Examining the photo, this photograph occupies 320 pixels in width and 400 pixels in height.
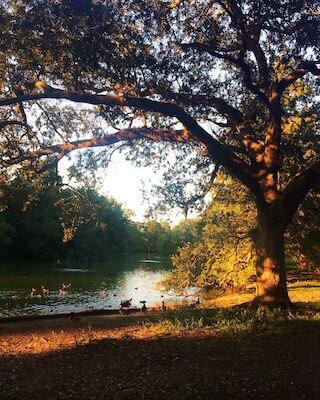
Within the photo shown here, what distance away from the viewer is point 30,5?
8.65m

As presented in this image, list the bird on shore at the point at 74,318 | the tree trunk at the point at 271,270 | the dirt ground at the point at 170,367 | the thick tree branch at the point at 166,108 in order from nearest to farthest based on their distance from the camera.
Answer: the dirt ground at the point at 170,367
the thick tree branch at the point at 166,108
the tree trunk at the point at 271,270
the bird on shore at the point at 74,318

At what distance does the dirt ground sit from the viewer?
4.56 m

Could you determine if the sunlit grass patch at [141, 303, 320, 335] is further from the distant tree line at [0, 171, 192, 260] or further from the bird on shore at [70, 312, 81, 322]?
the distant tree line at [0, 171, 192, 260]

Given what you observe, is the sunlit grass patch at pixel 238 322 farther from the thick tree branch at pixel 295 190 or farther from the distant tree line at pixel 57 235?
the distant tree line at pixel 57 235

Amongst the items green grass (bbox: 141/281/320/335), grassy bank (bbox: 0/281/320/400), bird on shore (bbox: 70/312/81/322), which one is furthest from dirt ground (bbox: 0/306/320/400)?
bird on shore (bbox: 70/312/81/322)

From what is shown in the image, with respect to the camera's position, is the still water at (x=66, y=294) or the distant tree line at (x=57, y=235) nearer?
the still water at (x=66, y=294)

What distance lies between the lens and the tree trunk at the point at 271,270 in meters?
9.65

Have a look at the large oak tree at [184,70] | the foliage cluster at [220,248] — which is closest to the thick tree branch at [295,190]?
the large oak tree at [184,70]

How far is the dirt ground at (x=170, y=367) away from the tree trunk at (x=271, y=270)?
209cm

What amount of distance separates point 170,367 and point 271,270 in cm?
504

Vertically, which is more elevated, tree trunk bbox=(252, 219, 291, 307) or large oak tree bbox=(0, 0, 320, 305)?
large oak tree bbox=(0, 0, 320, 305)

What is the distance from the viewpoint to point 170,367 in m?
5.52

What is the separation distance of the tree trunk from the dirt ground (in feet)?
6.87

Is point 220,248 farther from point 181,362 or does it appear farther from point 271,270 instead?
point 181,362
